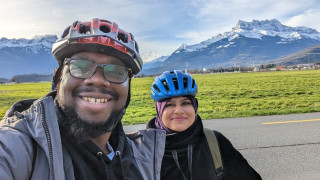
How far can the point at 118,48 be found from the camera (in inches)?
75.1

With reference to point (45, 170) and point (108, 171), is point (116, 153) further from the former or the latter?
point (45, 170)

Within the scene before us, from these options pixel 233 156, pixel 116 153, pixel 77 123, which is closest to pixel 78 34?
pixel 77 123

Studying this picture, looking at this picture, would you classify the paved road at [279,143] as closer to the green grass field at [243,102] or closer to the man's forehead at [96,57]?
the green grass field at [243,102]

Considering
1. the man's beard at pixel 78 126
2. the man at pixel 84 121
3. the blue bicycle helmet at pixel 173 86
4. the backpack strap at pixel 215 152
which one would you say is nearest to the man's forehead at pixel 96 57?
the man at pixel 84 121

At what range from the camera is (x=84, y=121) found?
1.73 m

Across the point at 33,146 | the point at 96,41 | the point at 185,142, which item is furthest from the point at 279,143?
the point at 33,146

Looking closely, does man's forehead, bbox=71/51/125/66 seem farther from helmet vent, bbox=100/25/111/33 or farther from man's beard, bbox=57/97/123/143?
man's beard, bbox=57/97/123/143

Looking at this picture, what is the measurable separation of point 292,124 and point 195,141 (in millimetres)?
6848

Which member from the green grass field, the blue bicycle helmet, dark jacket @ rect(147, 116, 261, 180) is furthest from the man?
the green grass field

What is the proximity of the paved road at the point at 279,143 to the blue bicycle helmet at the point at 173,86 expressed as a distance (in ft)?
8.83

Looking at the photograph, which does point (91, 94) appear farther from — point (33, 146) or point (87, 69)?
point (33, 146)

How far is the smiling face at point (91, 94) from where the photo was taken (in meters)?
1.76

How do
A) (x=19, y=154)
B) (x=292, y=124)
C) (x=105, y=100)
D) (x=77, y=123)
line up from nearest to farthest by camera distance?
(x=19, y=154) → (x=77, y=123) → (x=105, y=100) → (x=292, y=124)

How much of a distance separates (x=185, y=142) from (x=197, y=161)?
0.22m
